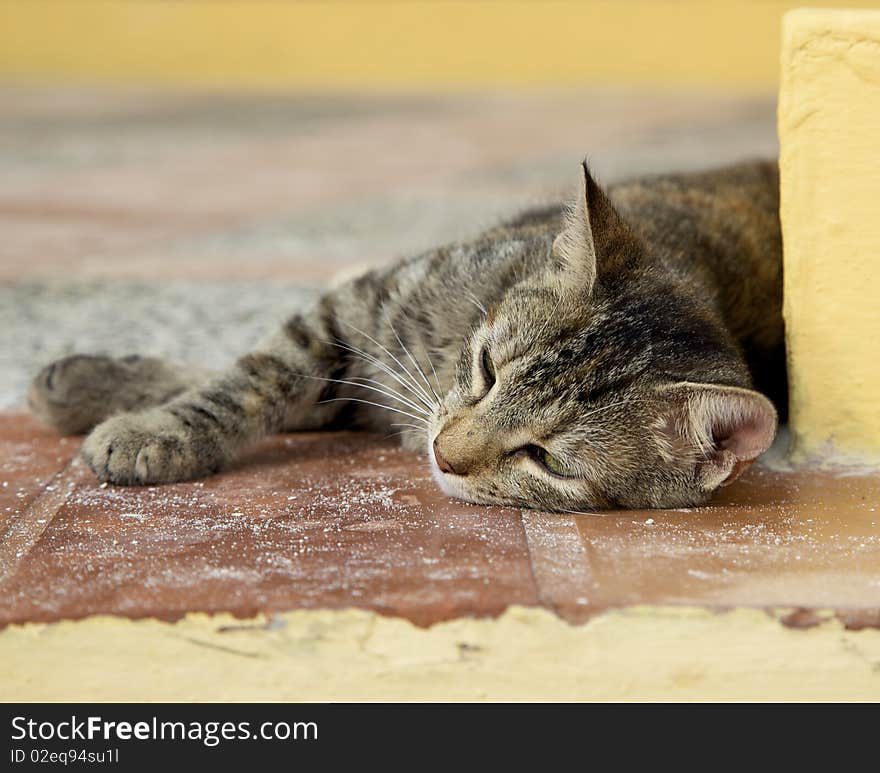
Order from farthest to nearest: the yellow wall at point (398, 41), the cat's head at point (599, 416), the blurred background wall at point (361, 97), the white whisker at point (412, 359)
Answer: the yellow wall at point (398, 41), the blurred background wall at point (361, 97), the white whisker at point (412, 359), the cat's head at point (599, 416)

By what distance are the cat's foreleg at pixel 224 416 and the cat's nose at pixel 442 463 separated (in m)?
0.50

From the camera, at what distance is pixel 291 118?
766 cm

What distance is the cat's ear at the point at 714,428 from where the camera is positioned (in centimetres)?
204

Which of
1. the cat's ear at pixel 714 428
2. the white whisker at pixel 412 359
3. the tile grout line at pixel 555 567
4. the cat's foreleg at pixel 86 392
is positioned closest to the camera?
the tile grout line at pixel 555 567

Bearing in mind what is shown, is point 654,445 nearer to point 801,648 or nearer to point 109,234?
point 801,648

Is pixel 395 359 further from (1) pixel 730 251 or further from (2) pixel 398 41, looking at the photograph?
(2) pixel 398 41

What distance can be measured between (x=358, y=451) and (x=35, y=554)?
33.1 inches

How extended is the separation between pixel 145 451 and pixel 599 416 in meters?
0.89

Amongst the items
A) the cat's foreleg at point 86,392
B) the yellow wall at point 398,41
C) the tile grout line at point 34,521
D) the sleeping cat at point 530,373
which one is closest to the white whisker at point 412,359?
the sleeping cat at point 530,373

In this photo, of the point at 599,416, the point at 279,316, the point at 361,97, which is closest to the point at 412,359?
the point at 599,416

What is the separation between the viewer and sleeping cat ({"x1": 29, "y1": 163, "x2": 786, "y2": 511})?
84.9 inches

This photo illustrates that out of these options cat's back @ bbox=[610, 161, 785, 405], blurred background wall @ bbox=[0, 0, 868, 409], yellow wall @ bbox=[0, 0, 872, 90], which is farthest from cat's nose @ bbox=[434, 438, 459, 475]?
yellow wall @ bbox=[0, 0, 872, 90]

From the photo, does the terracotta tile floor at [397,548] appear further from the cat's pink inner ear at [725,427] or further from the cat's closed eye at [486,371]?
the cat's closed eye at [486,371]
